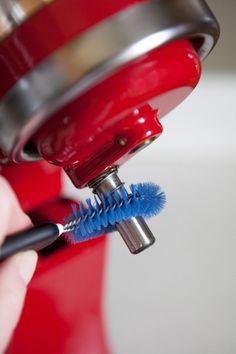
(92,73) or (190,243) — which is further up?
(92,73)

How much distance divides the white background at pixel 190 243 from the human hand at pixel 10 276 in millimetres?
236

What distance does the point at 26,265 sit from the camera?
12.6 inches

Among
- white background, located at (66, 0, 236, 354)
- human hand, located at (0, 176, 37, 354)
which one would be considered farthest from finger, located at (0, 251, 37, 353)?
white background, located at (66, 0, 236, 354)

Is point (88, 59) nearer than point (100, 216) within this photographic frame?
Yes

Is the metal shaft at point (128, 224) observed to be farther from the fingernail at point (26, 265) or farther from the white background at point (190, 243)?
the white background at point (190, 243)

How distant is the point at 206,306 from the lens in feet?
1.89

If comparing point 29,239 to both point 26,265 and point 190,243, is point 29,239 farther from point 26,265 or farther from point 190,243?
point 190,243

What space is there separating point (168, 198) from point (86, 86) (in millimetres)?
398

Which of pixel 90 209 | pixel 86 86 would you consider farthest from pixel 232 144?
pixel 86 86

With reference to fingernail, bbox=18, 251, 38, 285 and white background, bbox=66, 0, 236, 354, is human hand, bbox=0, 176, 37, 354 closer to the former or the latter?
fingernail, bbox=18, 251, 38, 285

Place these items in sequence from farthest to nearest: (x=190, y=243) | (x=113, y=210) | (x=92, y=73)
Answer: (x=190, y=243)
(x=113, y=210)
(x=92, y=73)

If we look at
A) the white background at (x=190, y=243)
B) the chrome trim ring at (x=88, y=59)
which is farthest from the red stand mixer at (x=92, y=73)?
the white background at (x=190, y=243)

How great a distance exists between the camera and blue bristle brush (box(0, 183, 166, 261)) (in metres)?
0.34

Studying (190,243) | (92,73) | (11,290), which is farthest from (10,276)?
(190,243)
